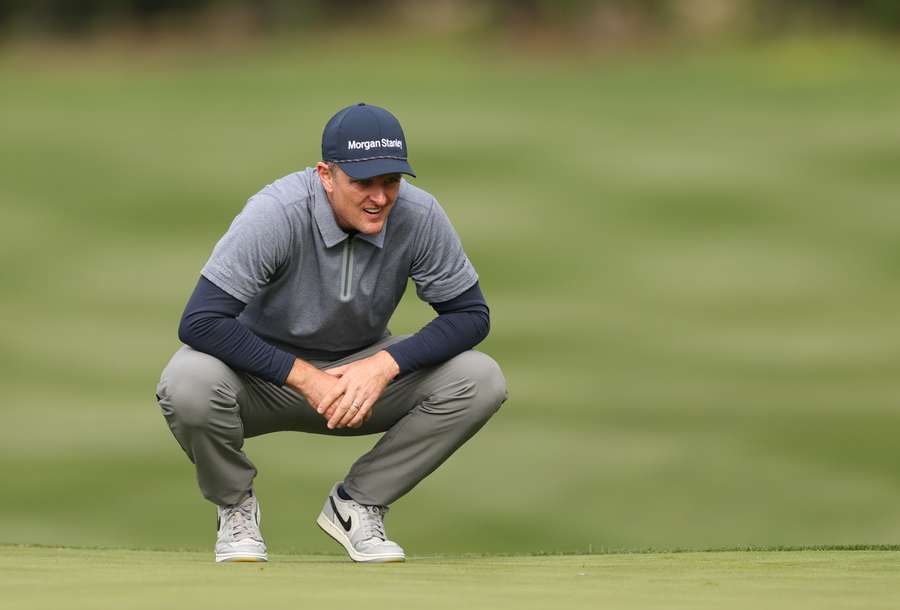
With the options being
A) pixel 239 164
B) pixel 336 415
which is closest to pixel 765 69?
pixel 239 164

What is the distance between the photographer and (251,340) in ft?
10.6

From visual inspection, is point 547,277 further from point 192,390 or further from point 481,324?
point 192,390

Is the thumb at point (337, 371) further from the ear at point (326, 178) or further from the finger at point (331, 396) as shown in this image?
the ear at point (326, 178)

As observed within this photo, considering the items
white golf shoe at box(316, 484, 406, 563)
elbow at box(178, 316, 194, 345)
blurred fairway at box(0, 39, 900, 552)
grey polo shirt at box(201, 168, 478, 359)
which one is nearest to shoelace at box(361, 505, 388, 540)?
white golf shoe at box(316, 484, 406, 563)

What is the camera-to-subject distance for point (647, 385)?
666 centimetres

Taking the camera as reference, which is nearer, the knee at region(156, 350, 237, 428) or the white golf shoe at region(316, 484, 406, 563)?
the knee at region(156, 350, 237, 428)

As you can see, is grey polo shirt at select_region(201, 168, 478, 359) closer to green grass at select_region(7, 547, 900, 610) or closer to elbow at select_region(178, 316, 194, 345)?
elbow at select_region(178, 316, 194, 345)

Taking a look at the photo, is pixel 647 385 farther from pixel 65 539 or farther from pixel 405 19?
pixel 405 19

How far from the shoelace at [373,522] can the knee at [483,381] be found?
302 mm

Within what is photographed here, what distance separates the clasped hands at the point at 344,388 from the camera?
10.7ft

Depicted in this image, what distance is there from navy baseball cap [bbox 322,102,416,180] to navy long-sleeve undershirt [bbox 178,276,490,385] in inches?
13.6

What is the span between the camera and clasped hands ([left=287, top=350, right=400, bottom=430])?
3.25 meters

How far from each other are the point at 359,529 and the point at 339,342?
39cm

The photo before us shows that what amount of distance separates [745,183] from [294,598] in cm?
659
